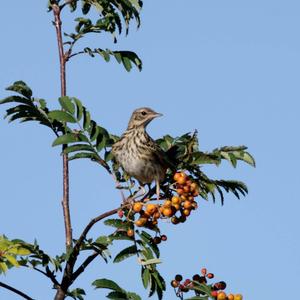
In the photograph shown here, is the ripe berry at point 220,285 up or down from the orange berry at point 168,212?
down

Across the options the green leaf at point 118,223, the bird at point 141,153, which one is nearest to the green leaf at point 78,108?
the bird at point 141,153

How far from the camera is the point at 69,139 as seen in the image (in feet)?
22.1

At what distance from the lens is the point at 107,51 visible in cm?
812

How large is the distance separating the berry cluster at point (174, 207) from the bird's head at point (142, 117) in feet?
11.1

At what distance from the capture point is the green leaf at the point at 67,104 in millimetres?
6855

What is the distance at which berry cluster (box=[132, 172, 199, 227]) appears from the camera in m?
6.47

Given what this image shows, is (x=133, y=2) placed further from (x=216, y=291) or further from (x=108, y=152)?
(x=216, y=291)

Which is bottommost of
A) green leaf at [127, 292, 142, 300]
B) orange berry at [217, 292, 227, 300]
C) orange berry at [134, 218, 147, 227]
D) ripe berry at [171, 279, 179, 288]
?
orange berry at [217, 292, 227, 300]

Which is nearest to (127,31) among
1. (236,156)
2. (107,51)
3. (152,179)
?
(107,51)

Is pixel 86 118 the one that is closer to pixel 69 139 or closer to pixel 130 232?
pixel 69 139

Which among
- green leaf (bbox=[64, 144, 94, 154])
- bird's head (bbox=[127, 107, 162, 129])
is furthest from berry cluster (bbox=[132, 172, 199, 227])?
bird's head (bbox=[127, 107, 162, 129])

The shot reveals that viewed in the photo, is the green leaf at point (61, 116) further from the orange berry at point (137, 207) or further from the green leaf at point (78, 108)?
the orange berry at point (137, 207)

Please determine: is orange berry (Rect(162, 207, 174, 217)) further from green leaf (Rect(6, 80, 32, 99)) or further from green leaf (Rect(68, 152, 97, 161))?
green leaf (Rect(6, 80, 32, 99))

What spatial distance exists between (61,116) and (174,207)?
4.13 feet
